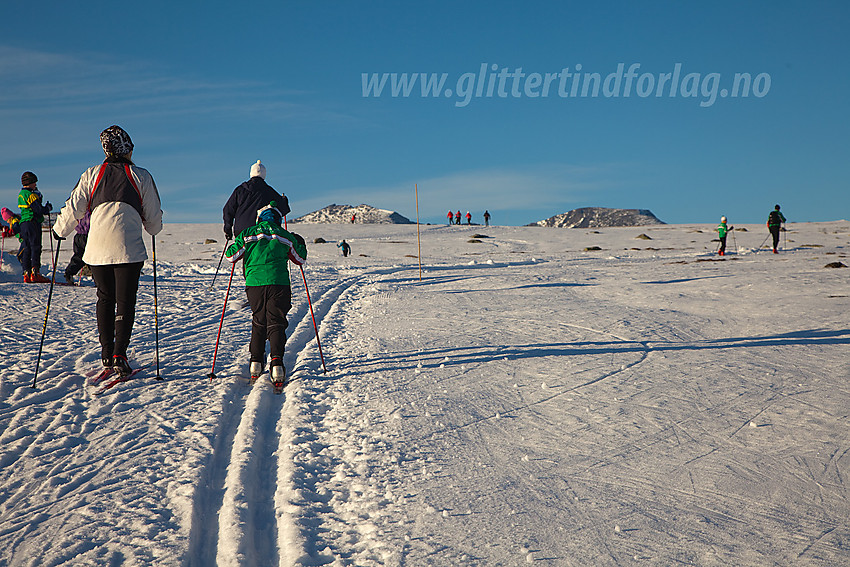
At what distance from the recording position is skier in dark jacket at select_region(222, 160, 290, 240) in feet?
26.7

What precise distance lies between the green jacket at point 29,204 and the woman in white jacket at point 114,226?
5966mm

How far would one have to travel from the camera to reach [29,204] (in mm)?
10289

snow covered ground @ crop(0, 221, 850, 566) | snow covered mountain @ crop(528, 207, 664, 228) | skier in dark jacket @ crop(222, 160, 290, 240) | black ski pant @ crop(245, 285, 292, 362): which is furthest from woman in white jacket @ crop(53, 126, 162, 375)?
snow covered mountain @ crop(528, 207, 664, 228)

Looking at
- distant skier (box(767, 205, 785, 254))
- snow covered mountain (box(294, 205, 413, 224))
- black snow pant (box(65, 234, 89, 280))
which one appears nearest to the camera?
black snow pant (box(65, 234, 89, 280))

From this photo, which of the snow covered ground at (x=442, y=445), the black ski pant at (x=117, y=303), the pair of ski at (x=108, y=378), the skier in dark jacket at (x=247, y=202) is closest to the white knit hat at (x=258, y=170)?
the skier in dark jacket at (x=247, y=202)

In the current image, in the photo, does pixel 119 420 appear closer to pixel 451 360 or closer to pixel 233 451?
pixel 233 451

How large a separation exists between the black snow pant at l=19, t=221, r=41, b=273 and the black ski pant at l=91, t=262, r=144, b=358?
6.38 m

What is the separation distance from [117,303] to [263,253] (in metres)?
1.36

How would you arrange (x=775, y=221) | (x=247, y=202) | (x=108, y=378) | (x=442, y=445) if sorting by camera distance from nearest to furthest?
1. (x=442, y=445)
2. (x=108, y=378)
3. (x=247, y=202)
4. (x=775, y=221)

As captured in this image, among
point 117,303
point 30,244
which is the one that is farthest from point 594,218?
point 117,303

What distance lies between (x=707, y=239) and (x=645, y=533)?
106 ft

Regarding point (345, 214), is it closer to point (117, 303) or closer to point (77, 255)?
point (77, 255)

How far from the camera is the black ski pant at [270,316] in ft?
17.7

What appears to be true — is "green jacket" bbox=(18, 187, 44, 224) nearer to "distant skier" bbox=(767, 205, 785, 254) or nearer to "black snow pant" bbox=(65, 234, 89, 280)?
"black snow pant" bbox=(65, 234, 89, 280)
